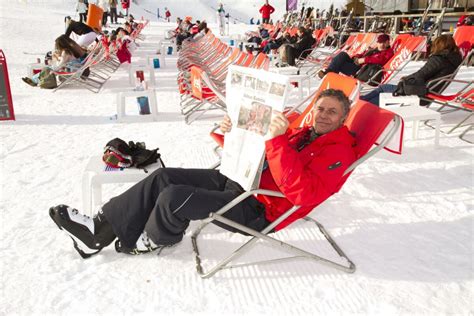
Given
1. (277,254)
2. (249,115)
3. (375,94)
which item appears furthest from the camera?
(375,94)

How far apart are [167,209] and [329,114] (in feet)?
3.45

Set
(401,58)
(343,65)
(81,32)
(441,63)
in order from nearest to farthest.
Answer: (441,63) → (401,58) → (343,65) → (81,32)

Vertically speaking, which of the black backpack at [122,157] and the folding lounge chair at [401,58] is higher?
the folding lounge chair at [401,58]

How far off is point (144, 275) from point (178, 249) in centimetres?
33

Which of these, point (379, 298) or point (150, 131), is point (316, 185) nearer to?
point (379, 298)

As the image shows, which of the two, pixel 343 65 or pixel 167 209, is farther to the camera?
pixel 343 65

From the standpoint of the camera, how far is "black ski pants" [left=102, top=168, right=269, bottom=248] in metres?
2.18

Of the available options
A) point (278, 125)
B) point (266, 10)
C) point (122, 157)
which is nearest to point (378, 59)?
point (122, 157)

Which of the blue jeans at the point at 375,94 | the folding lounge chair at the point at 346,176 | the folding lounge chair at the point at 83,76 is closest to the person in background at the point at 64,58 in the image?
the folding lounge chair at the point at 83,76

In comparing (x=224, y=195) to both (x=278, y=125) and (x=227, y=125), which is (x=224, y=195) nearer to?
(x=227, y=125)

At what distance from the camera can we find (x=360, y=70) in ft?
20.7

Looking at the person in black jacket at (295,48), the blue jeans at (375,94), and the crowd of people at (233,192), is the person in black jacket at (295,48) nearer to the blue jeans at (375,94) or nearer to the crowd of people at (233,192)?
the blue jeans at (375,94)

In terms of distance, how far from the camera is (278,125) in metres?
1.91

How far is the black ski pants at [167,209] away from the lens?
2.18m
